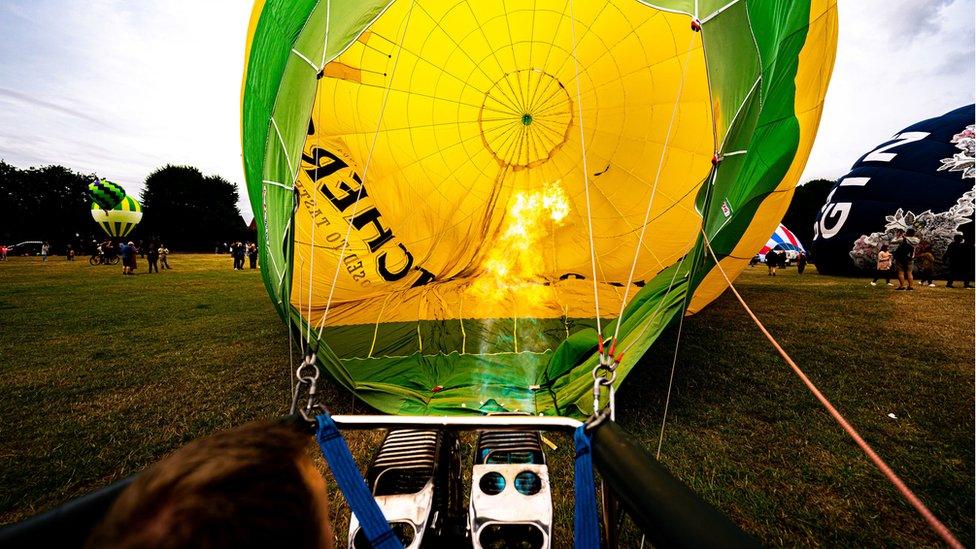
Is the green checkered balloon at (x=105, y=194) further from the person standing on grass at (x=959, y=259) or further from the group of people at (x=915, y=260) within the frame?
the person standing on grass at (x=959, y=259)

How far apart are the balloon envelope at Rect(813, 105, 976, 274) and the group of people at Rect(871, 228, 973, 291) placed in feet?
0.40

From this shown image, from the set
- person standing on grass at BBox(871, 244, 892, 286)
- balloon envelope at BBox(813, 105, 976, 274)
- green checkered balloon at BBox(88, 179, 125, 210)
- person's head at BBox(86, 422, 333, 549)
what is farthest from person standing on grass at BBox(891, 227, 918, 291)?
green checkered balloon at BBox(88, 179, 125, 210)

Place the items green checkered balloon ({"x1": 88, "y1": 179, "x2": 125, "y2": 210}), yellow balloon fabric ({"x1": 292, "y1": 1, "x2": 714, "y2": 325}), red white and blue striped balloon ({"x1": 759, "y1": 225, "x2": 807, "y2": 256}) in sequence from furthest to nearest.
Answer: red white and blue striped balloon ({"x1": 759, "y1": 225, "x2": 807, "y2": 256}) → green checkered balloon ({"x1": 88, "y1": 179, "x2": 125, "y2": 210}) → yellow balloon fabric ({"x1": 292, "y1": 1, "x2": 714, "y2": 325})

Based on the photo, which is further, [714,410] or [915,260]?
[915,260]

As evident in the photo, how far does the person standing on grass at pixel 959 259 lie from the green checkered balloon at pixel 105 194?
2812 cm

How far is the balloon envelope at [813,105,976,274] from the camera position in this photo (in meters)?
8.43

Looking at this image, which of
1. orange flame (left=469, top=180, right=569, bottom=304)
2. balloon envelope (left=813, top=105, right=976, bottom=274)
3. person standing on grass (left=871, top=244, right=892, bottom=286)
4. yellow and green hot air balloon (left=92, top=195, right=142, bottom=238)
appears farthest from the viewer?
yellow and green hot air balloon (left=92, top=195, right=142, bottom=238)

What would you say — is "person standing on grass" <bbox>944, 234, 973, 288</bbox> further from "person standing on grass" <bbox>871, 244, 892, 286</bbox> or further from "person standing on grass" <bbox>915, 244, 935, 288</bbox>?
"person standing on grass" <bbox>871, 244, 892, 286</bbox>

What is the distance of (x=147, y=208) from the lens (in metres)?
43.6

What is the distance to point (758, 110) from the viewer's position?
2.09m

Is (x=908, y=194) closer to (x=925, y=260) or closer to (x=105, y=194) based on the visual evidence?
(x=925, y=260)

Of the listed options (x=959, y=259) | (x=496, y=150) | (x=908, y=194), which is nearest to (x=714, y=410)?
(x=496, y=150)

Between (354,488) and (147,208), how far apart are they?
56.0 m

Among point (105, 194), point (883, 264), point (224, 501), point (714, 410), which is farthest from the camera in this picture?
point (105, 194)
